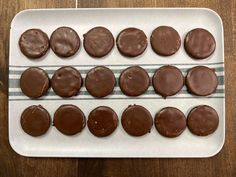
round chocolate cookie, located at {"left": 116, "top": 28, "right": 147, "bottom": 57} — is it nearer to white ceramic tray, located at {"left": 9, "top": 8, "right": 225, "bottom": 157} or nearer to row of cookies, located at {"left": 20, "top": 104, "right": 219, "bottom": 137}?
white ceramic tray, located at {"left": 9, "top": 8, "right": 225, "bottom": 157}

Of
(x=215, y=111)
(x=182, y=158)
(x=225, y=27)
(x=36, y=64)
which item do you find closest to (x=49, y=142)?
(x=36, y=64)

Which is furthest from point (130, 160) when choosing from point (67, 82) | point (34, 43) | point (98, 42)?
point (34, 43)

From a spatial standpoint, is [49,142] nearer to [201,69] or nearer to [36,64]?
[36,64]

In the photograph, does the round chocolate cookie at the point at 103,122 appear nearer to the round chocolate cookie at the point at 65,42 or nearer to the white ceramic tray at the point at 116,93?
the white ceramic tray at the point at 116,93

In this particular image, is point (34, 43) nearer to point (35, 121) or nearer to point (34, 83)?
point (34, 83)

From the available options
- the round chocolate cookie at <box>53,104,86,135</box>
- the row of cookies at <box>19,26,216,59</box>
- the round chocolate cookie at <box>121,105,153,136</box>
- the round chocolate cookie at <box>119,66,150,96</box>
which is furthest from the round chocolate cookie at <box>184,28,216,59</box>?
the round chocolate cookie at <box>53,104,86,135</box>

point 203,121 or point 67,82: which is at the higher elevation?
point 67,82

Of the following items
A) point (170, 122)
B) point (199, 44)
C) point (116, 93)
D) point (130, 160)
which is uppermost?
point (199, 44)

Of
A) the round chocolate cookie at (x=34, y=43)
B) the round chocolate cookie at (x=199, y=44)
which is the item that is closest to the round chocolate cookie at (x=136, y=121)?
the round chocolate cookie at (x=199, y=44)
